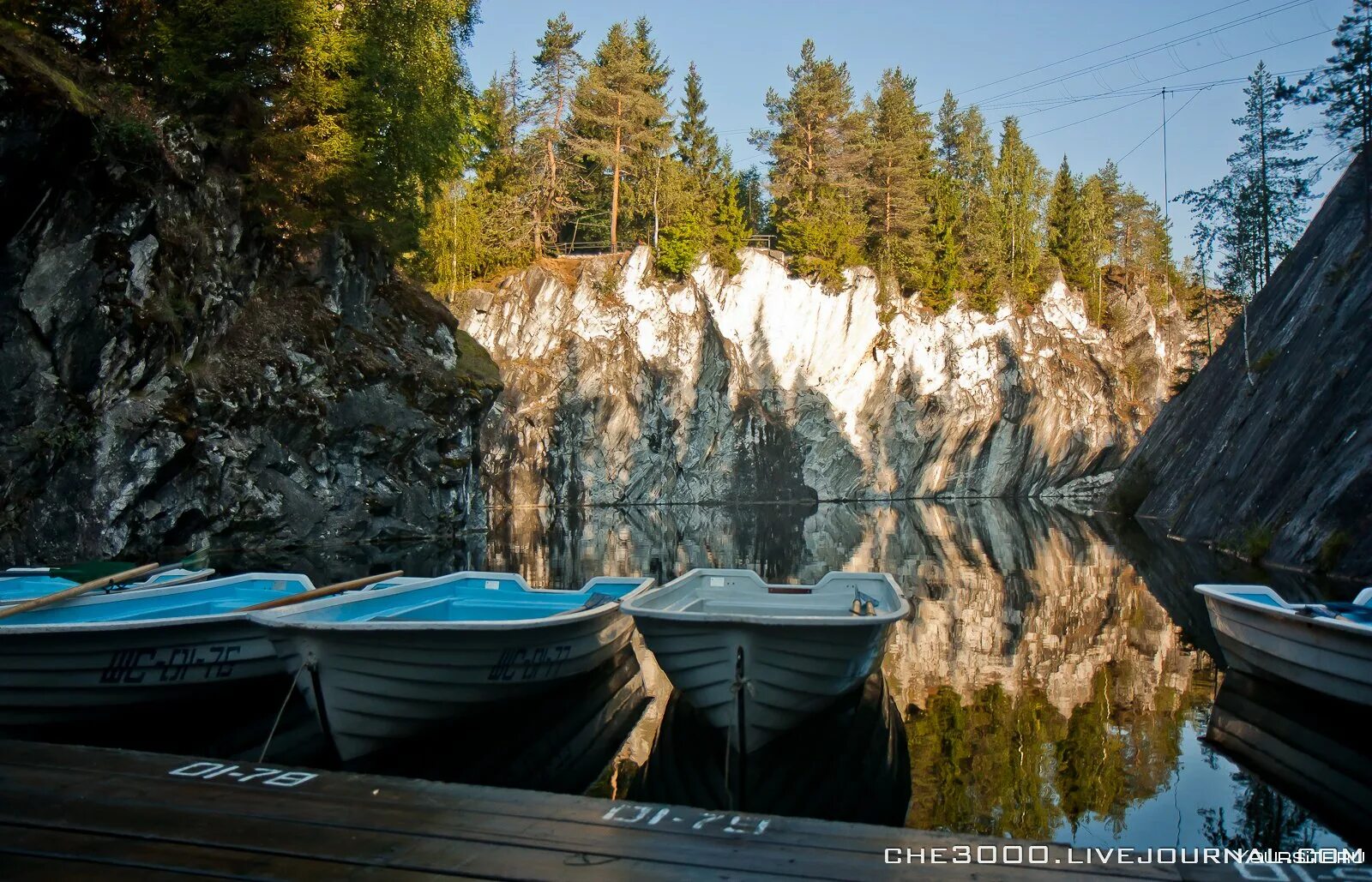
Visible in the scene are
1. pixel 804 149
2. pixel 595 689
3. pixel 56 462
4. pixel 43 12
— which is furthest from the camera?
pixel 804 149

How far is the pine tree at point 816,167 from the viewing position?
180ft

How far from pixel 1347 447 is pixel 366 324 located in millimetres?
24816

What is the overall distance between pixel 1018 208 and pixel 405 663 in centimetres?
6850

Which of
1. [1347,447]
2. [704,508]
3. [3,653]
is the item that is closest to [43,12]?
[3,653]

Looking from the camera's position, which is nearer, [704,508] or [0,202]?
[0,202]

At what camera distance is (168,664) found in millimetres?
8125

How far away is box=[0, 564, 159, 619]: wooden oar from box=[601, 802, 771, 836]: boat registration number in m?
6.91

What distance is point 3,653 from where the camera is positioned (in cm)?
759

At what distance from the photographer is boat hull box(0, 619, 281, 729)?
762 centimetres

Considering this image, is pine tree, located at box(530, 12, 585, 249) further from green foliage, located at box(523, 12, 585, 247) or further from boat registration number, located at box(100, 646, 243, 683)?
boat registration number, located at box(100, 646, 243, 683)

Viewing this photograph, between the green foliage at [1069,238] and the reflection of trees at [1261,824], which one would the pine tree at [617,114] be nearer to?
the green foliage at [1069,238]

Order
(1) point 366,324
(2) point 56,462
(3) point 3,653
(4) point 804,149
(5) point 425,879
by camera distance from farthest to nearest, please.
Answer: (4) point 804,149 → (1) point 366,324 → (2) point 56,462 → (3) point 3,653 → (5) point 425,879

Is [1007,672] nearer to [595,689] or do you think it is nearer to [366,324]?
[595,689]

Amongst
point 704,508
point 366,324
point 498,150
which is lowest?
point 704,508
